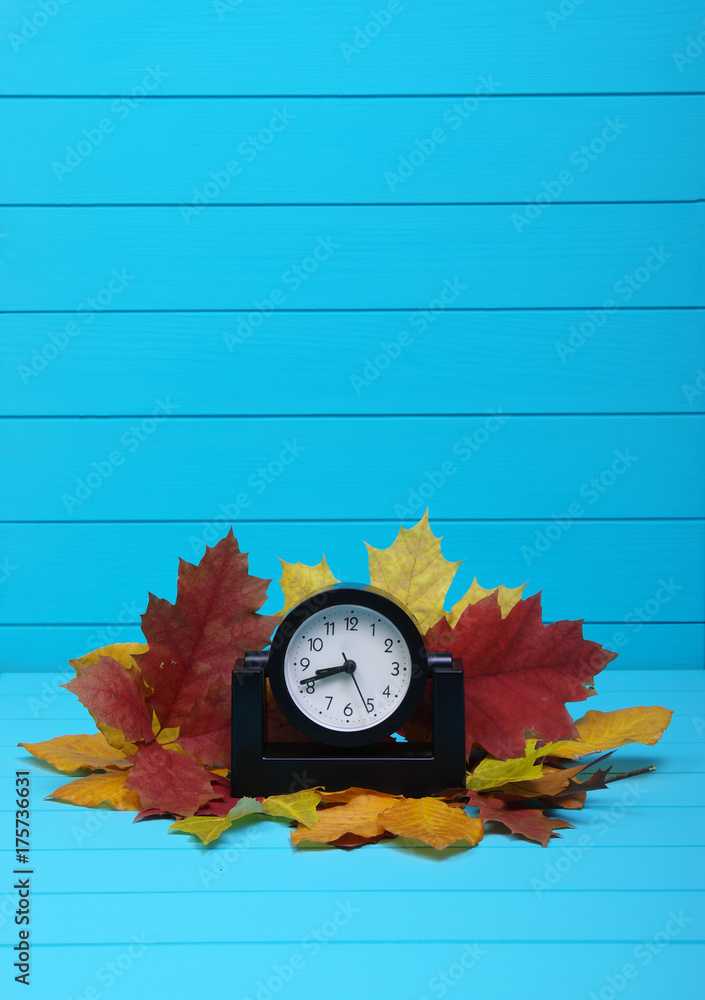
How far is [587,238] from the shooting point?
145 cm

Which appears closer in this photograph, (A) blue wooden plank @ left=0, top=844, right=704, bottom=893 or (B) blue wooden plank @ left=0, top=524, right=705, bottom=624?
(A) blue wooden plank @ left=0, top=844, right=704, bottom=893

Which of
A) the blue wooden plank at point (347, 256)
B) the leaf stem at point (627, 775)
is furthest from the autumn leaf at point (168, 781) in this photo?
the blue wooden plank at point (347, 256)

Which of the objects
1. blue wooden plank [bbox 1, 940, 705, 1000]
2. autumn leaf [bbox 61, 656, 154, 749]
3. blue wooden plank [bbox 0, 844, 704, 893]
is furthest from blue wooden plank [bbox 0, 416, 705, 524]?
blue wooden plank [bbox 1, 940, 705, 1000]

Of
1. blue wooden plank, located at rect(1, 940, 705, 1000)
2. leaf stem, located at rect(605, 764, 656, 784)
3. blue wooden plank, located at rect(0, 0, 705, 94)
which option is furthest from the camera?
blue wooden plank, located at rect(0, 0, 705, 94)

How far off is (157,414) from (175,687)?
2.03 ft

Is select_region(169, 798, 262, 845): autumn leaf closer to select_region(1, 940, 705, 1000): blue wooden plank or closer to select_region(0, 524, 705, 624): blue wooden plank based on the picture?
select_region(1, 940, 705, 1000): blue wooden plank

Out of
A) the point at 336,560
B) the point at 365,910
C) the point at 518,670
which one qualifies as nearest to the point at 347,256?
the point at 336,560

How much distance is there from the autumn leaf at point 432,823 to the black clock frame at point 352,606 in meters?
0.08

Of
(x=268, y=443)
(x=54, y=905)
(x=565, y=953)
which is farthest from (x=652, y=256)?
(x=54, y=905)

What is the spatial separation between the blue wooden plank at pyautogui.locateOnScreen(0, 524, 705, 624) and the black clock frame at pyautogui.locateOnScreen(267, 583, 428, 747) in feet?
1.96

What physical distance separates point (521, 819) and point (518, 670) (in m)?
0.15

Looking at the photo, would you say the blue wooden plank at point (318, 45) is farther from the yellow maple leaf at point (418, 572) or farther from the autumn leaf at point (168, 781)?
the autumn leaf at point (168, 781)

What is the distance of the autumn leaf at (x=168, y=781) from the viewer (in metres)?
0.88

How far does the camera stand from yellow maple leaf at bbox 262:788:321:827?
845mm
